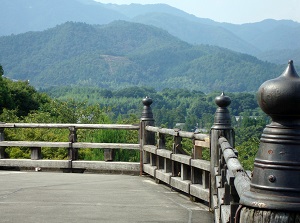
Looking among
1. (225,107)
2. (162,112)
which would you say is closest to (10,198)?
(225,107)

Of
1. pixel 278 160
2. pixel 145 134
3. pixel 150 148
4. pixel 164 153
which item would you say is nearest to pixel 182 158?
pixel 164 153

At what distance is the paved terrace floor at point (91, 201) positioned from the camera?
819cm

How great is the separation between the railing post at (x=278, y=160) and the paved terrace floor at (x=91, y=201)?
18.4 feet

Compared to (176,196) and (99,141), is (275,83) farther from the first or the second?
(99,141)

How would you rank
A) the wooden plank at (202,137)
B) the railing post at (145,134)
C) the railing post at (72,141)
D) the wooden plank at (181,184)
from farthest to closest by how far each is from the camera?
1. the railing post at (72,141)
2. the railing post at (145,134)
3. the wooden plank at (181,184)
4. the wooden plank at (202,137)

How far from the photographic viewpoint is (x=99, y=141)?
1517cm

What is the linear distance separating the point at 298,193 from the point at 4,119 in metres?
23.7

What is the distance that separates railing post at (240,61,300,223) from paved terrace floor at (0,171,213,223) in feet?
18.4

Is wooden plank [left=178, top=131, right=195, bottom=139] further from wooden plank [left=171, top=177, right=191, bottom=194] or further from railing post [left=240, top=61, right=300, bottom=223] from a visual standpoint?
railing post [left=240, top=61, right=300, bottom=223]

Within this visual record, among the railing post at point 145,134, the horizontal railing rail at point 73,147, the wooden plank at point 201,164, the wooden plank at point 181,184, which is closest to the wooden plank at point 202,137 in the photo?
the wooden plank at point 201,164

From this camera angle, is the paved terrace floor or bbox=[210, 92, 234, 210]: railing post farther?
bbox=[210, 92, 234, 210]: railing post

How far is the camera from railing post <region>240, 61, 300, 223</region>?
229 centimetres

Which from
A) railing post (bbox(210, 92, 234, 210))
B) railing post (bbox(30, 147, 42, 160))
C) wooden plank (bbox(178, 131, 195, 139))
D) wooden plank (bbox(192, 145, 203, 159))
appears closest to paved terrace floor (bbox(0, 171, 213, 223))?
railing post (bbox(210, 92, 234, 210))

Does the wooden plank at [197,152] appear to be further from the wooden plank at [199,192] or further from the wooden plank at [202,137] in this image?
the wooden plank at [199,192]
